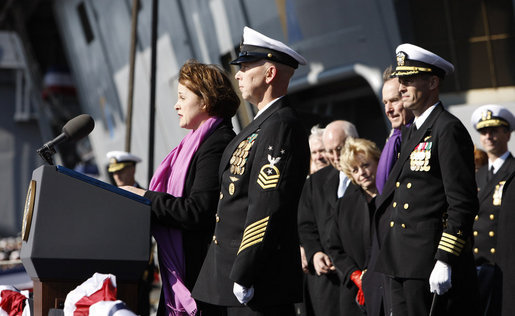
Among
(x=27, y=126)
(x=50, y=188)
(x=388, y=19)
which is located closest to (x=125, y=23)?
(x=27, y=126)

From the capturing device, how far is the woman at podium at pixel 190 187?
345cm

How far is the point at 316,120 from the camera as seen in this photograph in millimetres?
10625

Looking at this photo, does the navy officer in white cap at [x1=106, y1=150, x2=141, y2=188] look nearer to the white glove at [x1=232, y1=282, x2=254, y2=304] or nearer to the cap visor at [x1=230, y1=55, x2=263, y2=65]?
the cap visor at [x1=230, y1=55, x2=263, y2=65]

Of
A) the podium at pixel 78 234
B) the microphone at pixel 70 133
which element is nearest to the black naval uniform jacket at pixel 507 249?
the podium at pixel 78 234

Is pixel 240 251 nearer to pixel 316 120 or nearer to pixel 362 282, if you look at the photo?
pixel 362 282

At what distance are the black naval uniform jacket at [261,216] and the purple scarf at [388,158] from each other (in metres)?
1.09

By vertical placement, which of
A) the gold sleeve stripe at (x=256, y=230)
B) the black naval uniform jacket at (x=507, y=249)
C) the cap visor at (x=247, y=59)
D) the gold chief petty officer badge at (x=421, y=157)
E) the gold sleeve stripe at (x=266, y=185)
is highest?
the cap visor at (x=247, y=59)

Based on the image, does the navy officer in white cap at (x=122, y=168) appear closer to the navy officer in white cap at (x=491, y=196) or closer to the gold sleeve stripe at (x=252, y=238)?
the navy officer in white cap at (x=491, y=196)

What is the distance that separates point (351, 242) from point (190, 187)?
5.51 ft

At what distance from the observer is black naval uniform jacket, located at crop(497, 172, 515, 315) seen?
4207 millimetres

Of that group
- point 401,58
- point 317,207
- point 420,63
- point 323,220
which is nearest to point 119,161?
point 317,207

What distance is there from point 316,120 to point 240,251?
7.63 m

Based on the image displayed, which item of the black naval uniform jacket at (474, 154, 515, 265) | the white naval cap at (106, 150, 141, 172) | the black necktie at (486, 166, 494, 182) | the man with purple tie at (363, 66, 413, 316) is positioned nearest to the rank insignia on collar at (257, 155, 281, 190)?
the man with purple tie at (363, 66, 413, 316)

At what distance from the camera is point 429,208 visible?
139 inches
